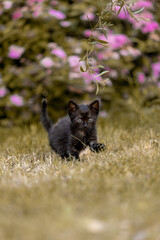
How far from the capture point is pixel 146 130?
410 cm

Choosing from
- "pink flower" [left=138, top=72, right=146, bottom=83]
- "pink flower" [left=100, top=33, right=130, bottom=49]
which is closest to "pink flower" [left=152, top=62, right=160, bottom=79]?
"pink flower" [left=138, top=72, right=146, bottom=83]

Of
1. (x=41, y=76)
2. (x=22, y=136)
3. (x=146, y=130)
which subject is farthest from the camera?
(x=41, y=76)

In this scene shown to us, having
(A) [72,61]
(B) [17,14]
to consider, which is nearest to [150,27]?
(A) [72,61]

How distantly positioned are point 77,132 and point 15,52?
2227 millimetres

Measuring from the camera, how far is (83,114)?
3.33m

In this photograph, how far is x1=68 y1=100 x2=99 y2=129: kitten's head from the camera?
3.34 m

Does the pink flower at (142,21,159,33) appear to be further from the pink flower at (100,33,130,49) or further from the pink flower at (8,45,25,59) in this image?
the pink flower at (8,45,25,59)

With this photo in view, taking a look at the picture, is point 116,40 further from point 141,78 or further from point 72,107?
point 72,107

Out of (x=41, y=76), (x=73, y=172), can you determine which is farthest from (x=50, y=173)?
(x=41, y=76)

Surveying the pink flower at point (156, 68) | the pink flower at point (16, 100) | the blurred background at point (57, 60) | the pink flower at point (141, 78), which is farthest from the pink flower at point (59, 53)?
the pink flower at point (156, 68)

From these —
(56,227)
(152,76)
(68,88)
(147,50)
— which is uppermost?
(147,50)

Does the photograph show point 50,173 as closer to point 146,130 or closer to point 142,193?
point 142,193

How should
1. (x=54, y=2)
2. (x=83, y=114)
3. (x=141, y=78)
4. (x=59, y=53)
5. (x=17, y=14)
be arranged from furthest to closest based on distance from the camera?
(x=141, y=78), (x=54, y=2), (x=17, y=14), (x=59, y=53), (x=83, y=114)

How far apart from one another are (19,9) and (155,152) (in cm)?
342
